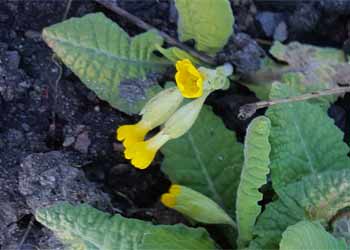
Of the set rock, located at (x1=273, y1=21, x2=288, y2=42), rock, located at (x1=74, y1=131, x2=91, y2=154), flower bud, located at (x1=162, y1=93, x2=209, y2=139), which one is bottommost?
rock, located at (x1=74, y1=131, x2=91, y2=154)

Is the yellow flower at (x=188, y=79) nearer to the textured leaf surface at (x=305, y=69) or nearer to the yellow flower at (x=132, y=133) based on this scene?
the yellow flower at (x=132, y=133)

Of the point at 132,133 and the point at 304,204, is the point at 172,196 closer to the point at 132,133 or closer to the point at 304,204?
the point at 132,133

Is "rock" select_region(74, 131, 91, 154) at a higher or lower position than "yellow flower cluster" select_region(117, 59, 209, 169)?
lower

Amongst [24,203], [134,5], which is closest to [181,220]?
[24,203]

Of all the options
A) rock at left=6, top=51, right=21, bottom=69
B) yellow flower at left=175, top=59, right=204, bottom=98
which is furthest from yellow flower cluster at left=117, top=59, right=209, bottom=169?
rock at left=6, top=51, right=21, bottom=69

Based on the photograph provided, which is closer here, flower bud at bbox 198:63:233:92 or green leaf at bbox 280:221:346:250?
green leaf at bbox 280:221:346:250

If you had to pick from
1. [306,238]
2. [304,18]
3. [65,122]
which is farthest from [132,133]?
[304,18]

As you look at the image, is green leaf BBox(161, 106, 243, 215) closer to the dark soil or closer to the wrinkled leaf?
the dark soil
